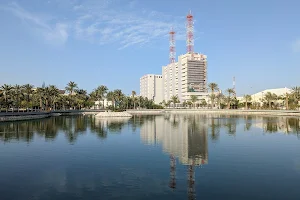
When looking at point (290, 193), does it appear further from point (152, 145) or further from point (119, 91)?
point (119, 91)

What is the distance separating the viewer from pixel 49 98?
137 metres

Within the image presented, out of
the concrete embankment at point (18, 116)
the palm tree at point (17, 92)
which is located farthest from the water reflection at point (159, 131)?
the palm tree at point (17, 92)

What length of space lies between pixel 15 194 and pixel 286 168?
22903 millimetres

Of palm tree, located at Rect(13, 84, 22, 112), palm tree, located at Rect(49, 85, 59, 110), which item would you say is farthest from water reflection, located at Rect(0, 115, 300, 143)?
palm tree, located at Rect(49, 85, 59, 110)

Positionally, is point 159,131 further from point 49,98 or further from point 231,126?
point 49,98

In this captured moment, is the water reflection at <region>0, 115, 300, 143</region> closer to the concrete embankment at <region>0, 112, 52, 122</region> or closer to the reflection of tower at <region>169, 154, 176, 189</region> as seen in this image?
the reflection of tower at <region>169, 154, 176, 189</region>

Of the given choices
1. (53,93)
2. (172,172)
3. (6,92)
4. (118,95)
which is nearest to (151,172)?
(172,172)

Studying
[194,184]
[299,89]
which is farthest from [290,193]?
[299,89]

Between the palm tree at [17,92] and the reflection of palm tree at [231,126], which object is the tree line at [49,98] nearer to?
the palm tree at [17,92]

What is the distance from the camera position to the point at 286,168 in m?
23.8

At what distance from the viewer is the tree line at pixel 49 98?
106m

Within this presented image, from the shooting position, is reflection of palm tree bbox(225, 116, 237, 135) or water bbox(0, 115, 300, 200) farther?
reflection of palm tree bbox(225, 116, 237, 135)

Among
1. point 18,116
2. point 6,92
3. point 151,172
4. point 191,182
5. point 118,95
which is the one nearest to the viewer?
point 191,182

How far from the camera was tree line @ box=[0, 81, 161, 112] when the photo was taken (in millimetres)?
106081
